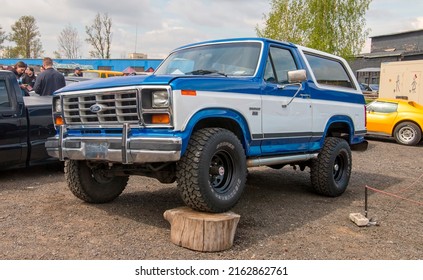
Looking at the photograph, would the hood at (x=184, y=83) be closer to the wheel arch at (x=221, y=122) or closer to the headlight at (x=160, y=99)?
the headlight at (x=160, y=99)

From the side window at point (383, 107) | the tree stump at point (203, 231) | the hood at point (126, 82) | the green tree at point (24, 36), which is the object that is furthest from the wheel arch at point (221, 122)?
the green tree at point (24, 36)

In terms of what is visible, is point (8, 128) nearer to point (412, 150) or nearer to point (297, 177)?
point (297, 177)

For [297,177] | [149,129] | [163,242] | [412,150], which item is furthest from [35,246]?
[412,150]

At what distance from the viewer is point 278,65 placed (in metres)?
5.34

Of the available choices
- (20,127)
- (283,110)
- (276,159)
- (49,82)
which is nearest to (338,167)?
(276,159)

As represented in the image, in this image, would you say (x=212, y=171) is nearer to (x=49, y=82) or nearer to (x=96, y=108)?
(x=96, y=108)

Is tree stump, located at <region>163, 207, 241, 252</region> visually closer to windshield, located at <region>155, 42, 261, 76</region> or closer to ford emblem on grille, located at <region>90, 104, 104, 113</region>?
ford emblem on grille, located at <region>90, 104, 104, 113</region>

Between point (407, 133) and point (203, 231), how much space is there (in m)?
11.5

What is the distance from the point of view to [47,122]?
701cm

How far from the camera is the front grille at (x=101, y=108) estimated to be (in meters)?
4.09

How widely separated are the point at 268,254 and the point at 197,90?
165cm

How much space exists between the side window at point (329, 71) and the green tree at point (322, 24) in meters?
13.8

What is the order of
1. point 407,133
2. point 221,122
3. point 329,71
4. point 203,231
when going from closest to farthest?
point 203,231 → point 221,122 → point 329,71 → point 407,133

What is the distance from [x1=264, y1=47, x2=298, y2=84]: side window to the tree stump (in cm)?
191
